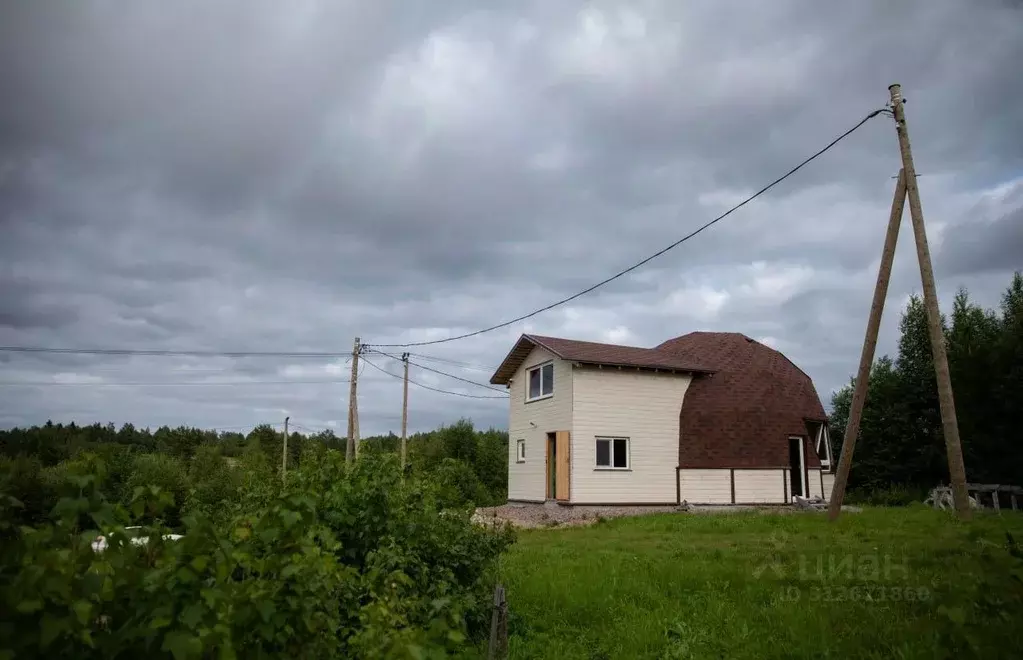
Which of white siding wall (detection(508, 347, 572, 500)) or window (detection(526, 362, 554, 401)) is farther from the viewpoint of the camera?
window (detection(526, 362, 554, 401))

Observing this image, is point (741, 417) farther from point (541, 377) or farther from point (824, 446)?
point (541, 377)

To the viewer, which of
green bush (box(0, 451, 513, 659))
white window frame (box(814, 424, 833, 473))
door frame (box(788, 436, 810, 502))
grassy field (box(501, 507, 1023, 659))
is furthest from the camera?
white window frame (box(814, 424, 833, 473))

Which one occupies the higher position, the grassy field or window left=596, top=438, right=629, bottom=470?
window left=596, top=438, right=629, bottom=470

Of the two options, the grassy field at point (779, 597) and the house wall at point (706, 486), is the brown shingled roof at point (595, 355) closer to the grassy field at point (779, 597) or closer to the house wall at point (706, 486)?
the house wall at point (706, 486)

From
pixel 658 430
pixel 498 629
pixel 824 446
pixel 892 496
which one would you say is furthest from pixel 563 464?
pixel 498 629

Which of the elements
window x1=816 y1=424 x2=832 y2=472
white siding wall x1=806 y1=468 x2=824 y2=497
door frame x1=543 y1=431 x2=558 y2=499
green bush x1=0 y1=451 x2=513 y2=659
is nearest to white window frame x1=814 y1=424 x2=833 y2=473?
window x1=816 y1=424 x2=832 y2=472

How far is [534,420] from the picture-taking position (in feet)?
88.3

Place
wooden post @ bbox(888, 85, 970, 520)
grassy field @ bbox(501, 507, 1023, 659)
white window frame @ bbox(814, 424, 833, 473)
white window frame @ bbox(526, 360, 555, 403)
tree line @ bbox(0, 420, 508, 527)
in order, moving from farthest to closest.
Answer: white window frame @ bbox(814, 424, 833, 473) → white window frame @ bbox(526, 360, 555, 403) → wooden post @ bbox(888, 85, 970, 520) → tree line @ bbox(0, 420, 508, 527) → grassy field @ bbox(501, 507, 1023, 659)

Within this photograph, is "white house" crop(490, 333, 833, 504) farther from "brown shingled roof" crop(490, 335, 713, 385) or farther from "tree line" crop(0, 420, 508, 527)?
"tree line" crop(0, 420, 508, 527)

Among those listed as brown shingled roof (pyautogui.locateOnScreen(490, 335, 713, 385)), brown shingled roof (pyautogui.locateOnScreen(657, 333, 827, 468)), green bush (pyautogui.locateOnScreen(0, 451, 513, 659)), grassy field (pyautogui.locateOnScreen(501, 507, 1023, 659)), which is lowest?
grassy field (pyautogui.locateOnScreen(501, 507, 1023, 659))

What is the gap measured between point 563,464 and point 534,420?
316 centimetres

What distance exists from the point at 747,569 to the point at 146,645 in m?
9.53

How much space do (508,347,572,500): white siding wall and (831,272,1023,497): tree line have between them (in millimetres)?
13261

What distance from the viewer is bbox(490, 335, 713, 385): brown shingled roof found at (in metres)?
24.2
